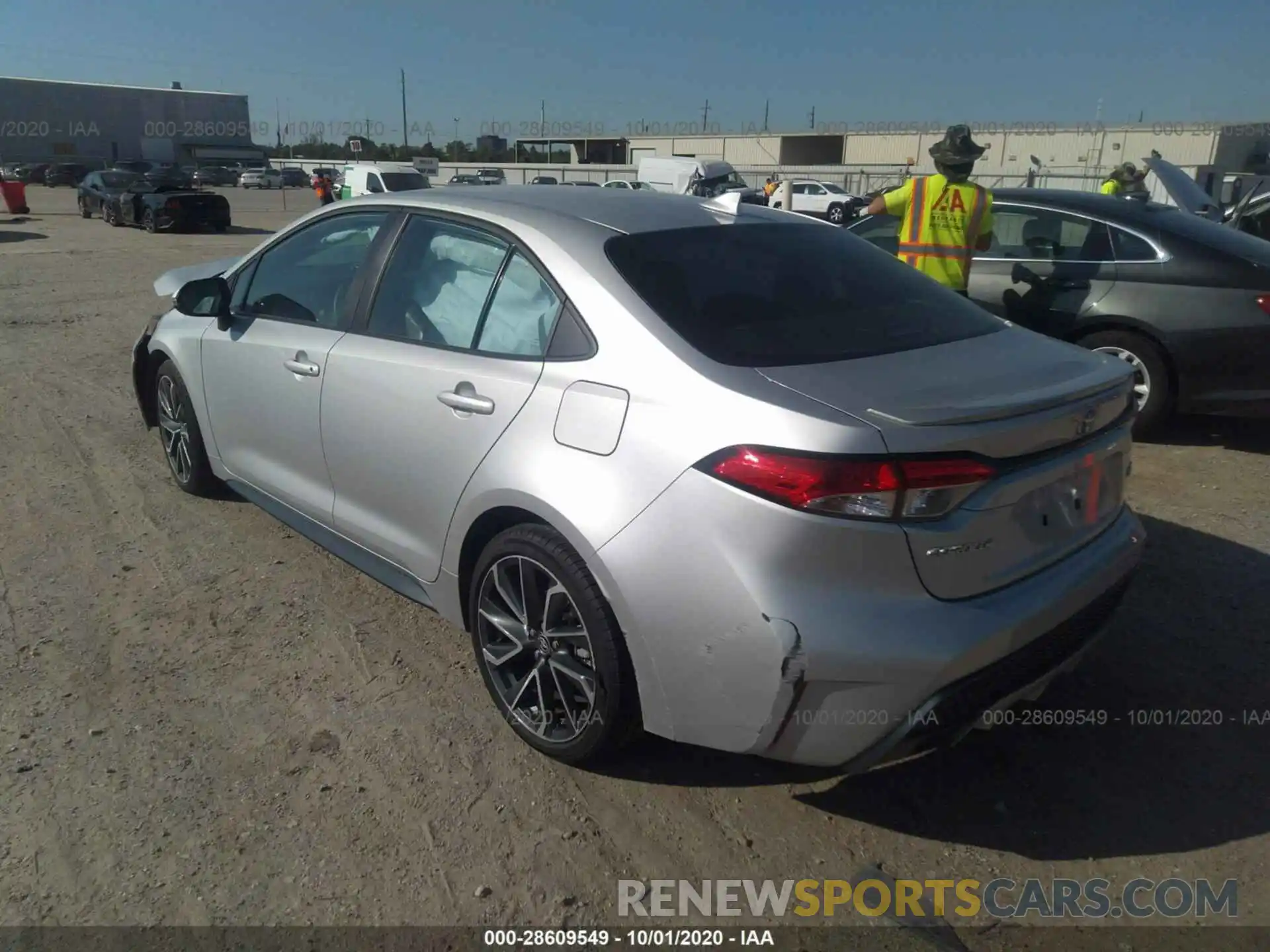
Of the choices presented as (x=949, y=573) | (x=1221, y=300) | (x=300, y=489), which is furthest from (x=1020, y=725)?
(x=1221, y=300)

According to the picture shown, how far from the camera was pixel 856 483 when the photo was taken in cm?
210

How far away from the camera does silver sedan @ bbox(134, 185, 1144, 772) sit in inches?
84.0

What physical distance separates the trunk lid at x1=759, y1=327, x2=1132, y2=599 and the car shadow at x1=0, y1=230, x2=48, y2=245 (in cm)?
2296

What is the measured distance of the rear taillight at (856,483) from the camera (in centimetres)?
209

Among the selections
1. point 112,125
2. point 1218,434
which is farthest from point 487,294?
point 112,125

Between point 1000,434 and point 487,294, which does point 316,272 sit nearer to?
point 487,294

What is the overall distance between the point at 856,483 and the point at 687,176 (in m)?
36.1

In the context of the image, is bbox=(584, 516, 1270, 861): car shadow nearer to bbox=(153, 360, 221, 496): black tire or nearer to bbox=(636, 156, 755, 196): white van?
bbox=(153, 360, 221, 496): black tire

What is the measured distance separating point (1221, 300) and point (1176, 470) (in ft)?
3.40

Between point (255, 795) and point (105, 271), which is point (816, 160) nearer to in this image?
point (105, 271)

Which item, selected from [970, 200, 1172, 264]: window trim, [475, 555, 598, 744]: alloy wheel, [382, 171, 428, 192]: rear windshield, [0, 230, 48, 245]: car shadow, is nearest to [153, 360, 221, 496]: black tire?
[475, 555, 598, 744]: alloy wheel

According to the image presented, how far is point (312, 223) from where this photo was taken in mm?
3865

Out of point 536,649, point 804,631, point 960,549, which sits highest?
point 960,549

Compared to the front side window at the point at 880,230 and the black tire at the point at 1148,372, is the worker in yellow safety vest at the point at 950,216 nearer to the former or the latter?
the black tire at the point at 1148,372
